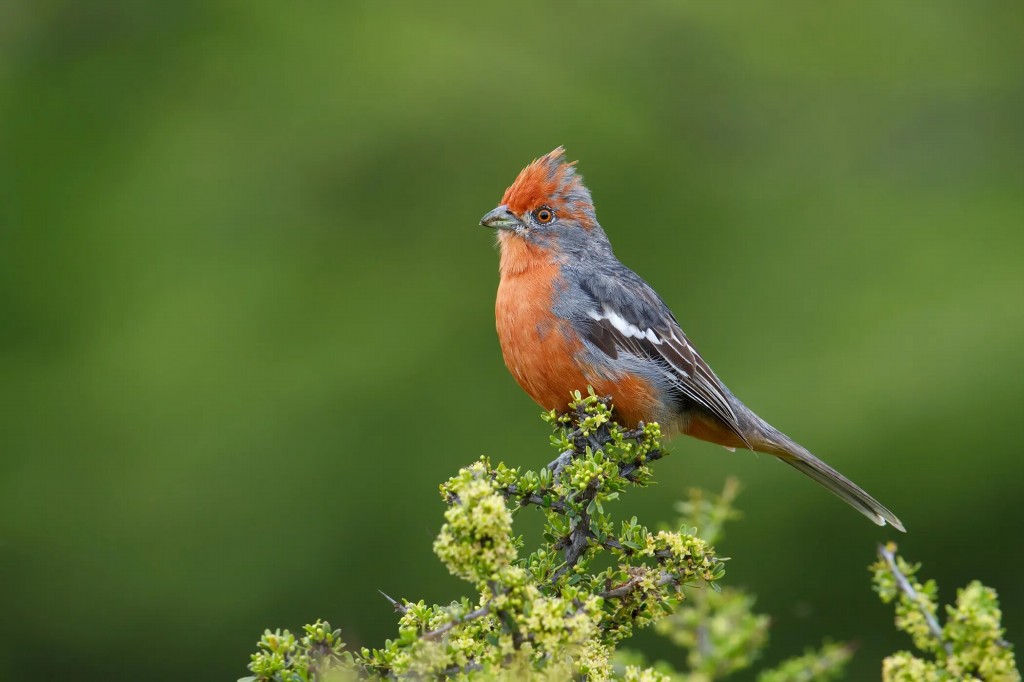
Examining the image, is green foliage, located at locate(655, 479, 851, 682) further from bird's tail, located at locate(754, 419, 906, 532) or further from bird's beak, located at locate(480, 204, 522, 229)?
bird's beak, located at locate(480, 204, 522, 229)

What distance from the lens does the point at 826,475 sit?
17.4 ft

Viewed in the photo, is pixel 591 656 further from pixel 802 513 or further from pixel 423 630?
pixel 802 513

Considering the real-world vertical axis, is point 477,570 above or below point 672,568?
below

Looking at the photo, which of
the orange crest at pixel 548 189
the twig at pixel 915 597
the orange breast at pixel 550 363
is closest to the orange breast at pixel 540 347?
the orange breast at pixel 550 363

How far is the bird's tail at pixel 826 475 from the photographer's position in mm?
5184

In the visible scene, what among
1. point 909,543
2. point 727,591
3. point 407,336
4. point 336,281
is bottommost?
point 727,591

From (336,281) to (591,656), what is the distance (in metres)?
7.78

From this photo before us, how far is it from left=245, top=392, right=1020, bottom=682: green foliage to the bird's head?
2.29m

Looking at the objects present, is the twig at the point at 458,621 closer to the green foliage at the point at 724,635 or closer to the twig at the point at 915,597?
the twig at the point at 915,597

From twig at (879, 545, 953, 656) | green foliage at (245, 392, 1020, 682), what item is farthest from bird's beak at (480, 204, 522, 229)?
twig at (879, 545, 953, 656)

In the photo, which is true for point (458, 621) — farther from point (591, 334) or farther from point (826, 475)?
point (826, 475)

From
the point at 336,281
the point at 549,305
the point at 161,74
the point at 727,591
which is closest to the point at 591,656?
the point at 727,591

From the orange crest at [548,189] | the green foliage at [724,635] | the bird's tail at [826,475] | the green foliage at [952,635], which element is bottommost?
the green foliage at [952,635]

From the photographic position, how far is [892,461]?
8.89 meters
